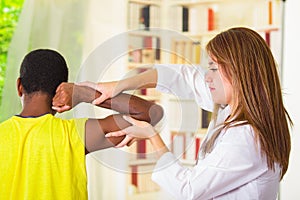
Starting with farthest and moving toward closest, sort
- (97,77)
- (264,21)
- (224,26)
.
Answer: (224,26) < (264,21) < (97,77)

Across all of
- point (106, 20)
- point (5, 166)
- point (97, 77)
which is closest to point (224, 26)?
point (106, 20)

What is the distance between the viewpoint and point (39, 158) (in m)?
1.53

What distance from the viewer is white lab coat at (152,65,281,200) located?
1.55 meters

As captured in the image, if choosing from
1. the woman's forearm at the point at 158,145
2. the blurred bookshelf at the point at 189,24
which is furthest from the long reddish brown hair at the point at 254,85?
the blurred bookshelf at the point at 189,24

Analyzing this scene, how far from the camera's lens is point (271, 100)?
5.21ft

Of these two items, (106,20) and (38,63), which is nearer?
(38,63)

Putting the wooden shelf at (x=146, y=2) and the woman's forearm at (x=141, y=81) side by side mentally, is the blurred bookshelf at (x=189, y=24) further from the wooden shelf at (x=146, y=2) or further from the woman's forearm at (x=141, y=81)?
the woman's forearm at (x=141, y=81)

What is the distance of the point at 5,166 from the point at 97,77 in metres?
1.28

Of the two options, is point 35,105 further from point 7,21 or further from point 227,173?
point 7,21

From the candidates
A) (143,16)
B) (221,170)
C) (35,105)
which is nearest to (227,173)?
(221,170)

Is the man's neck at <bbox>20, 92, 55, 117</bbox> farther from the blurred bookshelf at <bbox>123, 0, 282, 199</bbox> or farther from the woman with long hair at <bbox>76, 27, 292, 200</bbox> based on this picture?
the blurred bookshelf at <bbox>123, 0, 282, 199</bbox>

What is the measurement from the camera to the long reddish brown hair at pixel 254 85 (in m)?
1.58

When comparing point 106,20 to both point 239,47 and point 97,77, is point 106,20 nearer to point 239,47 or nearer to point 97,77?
point 97,77

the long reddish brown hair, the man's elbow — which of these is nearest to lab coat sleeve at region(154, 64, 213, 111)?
the man's elbow
